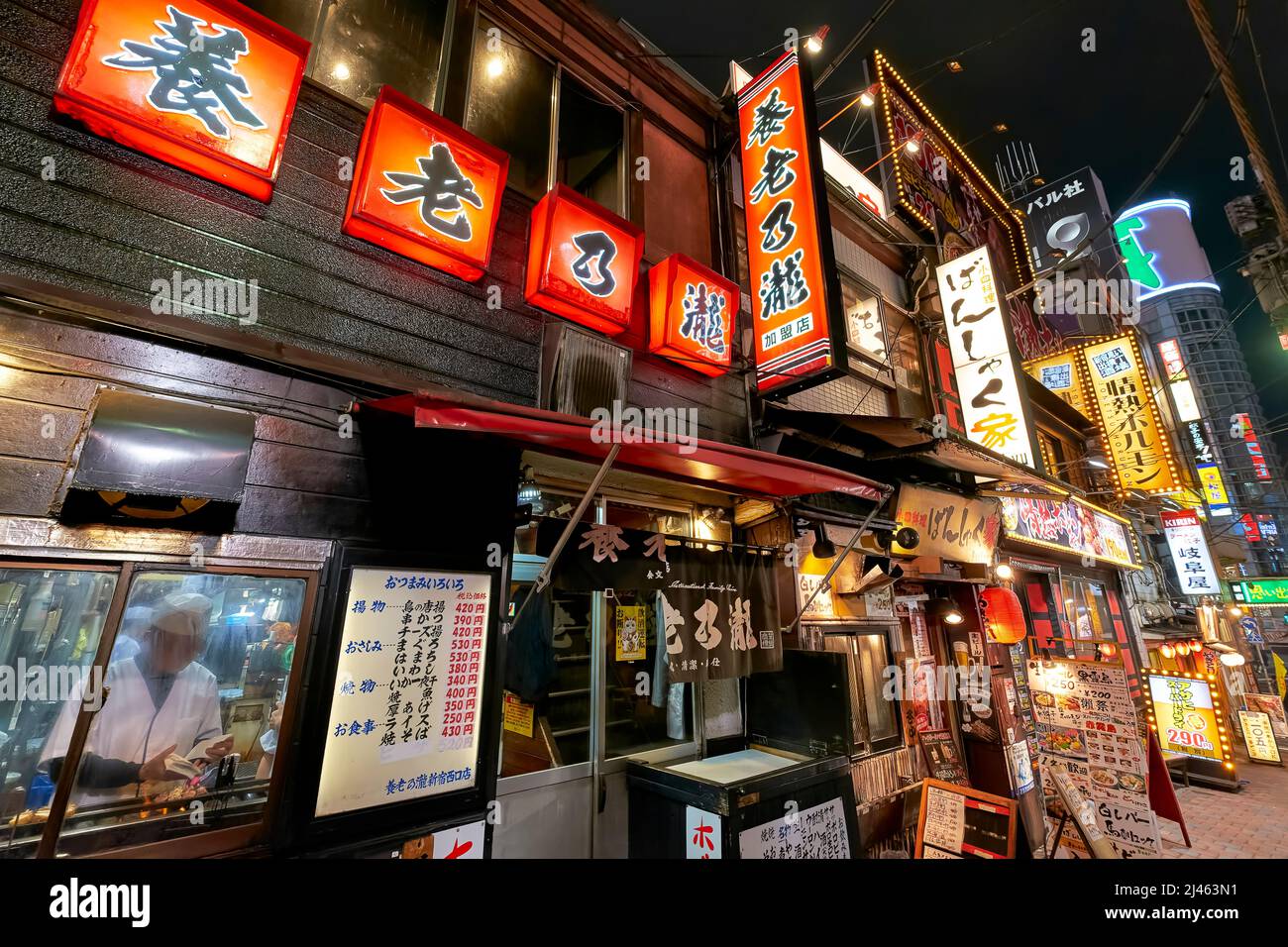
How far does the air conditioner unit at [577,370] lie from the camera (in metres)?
6.11

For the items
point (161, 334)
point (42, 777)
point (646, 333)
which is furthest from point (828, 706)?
point (161, 334)

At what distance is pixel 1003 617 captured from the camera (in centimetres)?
1061

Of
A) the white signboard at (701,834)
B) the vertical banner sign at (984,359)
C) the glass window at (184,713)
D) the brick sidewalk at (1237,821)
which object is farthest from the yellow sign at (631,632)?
the brick sidewalk at (1237,821)

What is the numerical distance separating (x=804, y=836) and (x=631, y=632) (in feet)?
9.79

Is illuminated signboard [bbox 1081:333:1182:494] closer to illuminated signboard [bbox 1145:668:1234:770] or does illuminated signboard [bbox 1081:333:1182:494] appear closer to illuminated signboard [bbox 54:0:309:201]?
illuminated signboard [bbox 1145:668:1234:770]

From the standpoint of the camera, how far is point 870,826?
7930 millimetres

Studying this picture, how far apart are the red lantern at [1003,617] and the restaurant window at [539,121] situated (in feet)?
34.5

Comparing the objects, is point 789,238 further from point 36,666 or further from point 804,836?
point 36,666

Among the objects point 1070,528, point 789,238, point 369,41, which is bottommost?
point 1070,528

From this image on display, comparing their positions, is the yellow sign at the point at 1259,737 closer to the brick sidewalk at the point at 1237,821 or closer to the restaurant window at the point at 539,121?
the brick sidewalk at the point at 1237,821

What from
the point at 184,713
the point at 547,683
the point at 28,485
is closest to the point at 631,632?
the point at 547,683

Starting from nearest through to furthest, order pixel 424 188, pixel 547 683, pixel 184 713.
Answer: pixel 184 713
pixel 424 188
pixel 547 683
